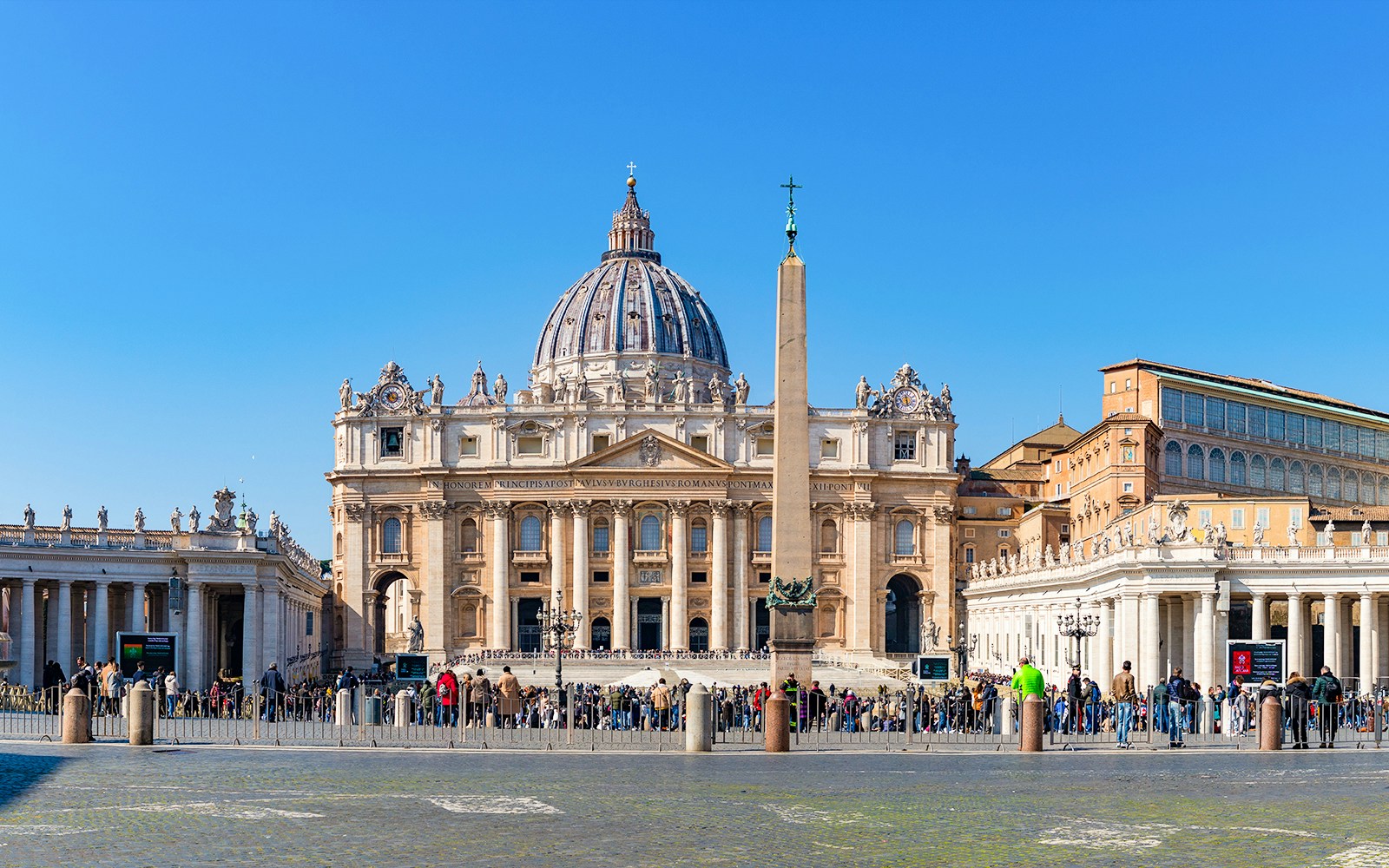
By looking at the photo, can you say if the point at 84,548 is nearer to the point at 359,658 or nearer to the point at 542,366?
the point at 359,658

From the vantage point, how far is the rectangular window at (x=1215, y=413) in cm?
8569

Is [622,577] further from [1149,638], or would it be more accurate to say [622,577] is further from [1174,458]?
[1149,638]

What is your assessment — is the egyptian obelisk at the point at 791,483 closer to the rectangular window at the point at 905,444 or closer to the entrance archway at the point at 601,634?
the entrance archway at the point at 601,634

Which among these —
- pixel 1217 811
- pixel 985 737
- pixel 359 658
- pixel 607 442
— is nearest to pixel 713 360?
pixel 607 442

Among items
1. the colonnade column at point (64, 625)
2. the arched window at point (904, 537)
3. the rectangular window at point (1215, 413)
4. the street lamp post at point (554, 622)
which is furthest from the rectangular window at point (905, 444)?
the colonnade column at point (64, 625)

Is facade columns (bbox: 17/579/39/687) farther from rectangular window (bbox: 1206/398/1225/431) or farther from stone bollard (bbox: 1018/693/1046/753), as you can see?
rectangular window (bbox: 1206/398/1225/431)

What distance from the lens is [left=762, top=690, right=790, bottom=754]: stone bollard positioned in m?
27.9

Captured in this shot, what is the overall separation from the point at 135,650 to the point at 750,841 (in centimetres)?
2866

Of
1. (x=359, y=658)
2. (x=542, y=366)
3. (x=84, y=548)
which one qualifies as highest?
(x=542, y=366)

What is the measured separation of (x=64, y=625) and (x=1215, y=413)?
54.3 meters

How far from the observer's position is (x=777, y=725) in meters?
28.0

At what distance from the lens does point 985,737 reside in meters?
31.2

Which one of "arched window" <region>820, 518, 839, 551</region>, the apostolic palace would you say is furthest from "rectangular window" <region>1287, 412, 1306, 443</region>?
"arched window" <region>820, 518, 839, 551</region>

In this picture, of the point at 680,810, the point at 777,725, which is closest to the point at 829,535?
the point at 777,725
